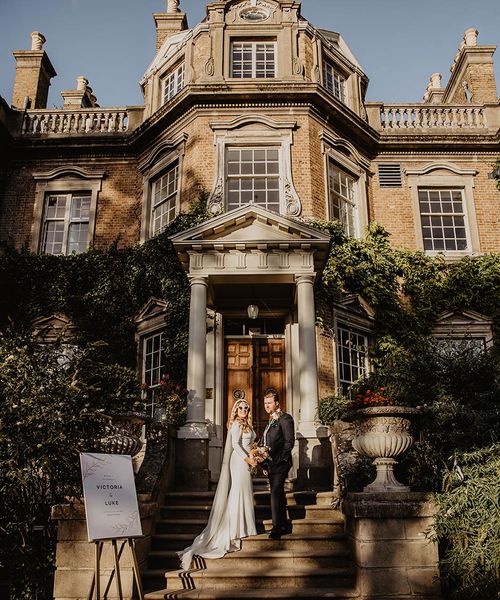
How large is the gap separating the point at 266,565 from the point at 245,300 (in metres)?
6.21

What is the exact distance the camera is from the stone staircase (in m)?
6.15

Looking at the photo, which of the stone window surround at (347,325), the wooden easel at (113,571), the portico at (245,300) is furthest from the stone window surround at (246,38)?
the wooden easel at (113,571)

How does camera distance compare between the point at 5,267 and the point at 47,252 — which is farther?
the point at 47,252

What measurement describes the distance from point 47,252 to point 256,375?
6.75m

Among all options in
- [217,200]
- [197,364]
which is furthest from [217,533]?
[217,200]

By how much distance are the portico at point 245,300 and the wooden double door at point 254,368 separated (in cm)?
8

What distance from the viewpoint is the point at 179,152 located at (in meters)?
13.9

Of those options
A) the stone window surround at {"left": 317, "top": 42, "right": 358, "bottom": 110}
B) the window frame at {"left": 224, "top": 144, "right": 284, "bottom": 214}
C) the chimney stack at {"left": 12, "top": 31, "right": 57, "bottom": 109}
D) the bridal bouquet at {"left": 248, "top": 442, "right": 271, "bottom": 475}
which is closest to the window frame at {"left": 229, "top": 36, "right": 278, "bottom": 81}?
the stone window surround at {"left": 317, "top": 42, "right": 358, "bottom": 110}

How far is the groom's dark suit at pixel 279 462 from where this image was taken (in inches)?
280

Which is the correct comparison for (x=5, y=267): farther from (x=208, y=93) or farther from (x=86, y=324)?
(x=208, y=93)

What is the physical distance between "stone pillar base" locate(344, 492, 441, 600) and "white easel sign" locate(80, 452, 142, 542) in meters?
2.40

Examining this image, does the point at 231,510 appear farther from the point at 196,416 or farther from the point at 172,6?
the point at 172,6

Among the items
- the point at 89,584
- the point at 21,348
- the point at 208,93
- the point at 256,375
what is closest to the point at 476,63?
the point at 208,93

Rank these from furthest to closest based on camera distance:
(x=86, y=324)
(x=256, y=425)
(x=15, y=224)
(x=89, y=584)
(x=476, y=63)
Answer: (x=476, y=63) → (x=15, y=224) → (x=86, y=324) → (x=256, y=425) → (x=89, y=584)
